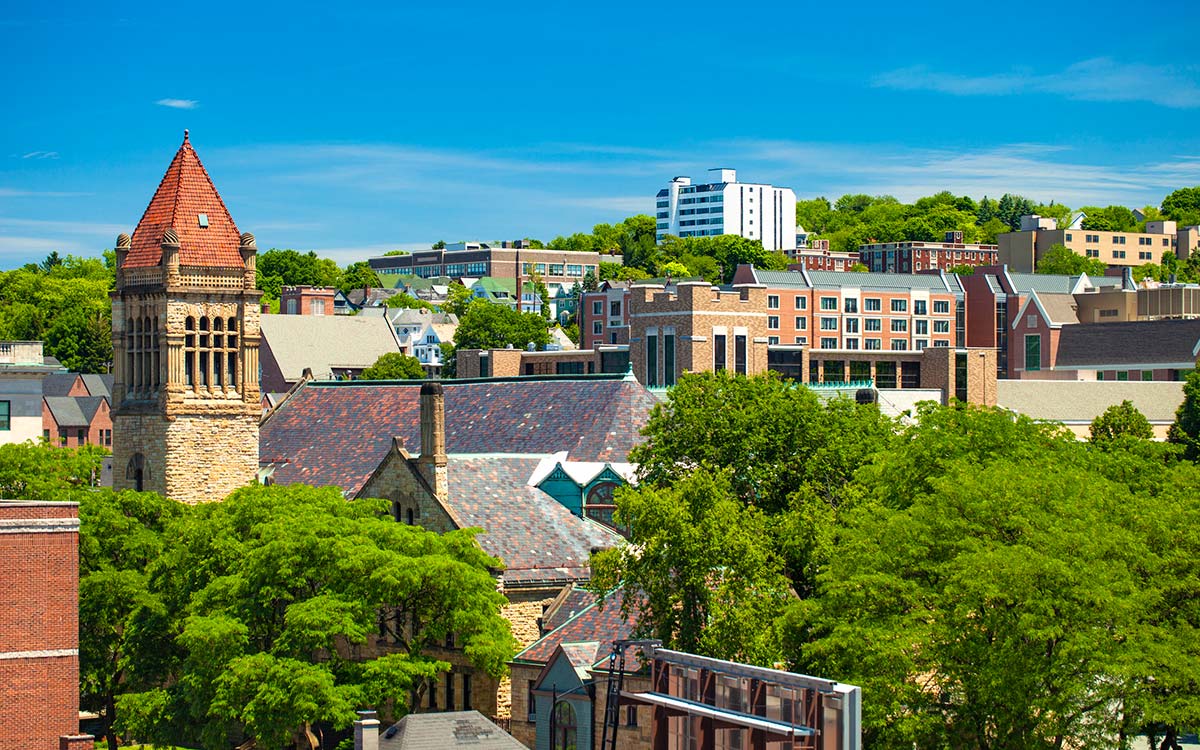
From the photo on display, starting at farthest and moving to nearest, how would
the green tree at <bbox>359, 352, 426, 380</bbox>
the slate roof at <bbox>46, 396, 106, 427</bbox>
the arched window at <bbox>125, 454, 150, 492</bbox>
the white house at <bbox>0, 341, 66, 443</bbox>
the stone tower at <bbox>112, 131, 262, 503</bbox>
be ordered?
the green tree at <bbox>359, 352, 426, 380</bbox> < the slate roof at <bbox>46, 396, 106, 427</bbox> < the white house at <bbox>0, 341, 66, 443</bbox> < the arched window at <bbox>125, 454, 150, 492</bbox> < the stone tower at <bbox>112, 131, 262, 503</bbox>

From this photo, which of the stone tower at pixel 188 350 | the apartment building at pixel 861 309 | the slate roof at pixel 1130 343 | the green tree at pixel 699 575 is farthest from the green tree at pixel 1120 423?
the green tree at pixel 699 575

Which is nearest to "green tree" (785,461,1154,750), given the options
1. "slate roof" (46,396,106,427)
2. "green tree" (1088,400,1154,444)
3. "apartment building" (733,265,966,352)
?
"green tree" (1088,400,1154,444)

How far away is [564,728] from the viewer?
57.3 m

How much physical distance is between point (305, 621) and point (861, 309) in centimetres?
12414

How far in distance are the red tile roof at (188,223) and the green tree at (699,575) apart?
29.5 m

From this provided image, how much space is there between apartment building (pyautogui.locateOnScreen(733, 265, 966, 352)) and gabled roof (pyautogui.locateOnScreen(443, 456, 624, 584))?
9787cm

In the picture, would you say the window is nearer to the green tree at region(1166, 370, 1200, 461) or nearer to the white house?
the green tree at region(1166, 370, 1200, 461)

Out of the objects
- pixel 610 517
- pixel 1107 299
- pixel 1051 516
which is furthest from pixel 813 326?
pixel 1051 516

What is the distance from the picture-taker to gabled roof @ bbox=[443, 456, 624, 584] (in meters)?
66.6

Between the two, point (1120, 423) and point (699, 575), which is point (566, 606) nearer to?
point (699, 575)

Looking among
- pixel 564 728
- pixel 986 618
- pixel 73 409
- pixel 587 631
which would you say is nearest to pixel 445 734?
pixel 564 728

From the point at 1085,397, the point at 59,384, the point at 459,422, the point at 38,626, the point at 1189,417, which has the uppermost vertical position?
the point at 459,422

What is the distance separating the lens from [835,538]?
191 ft

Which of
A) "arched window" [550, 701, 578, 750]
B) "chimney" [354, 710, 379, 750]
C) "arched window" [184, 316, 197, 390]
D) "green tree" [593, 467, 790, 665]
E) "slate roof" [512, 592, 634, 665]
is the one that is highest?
"arched window" [184, 316, 197, 390]
